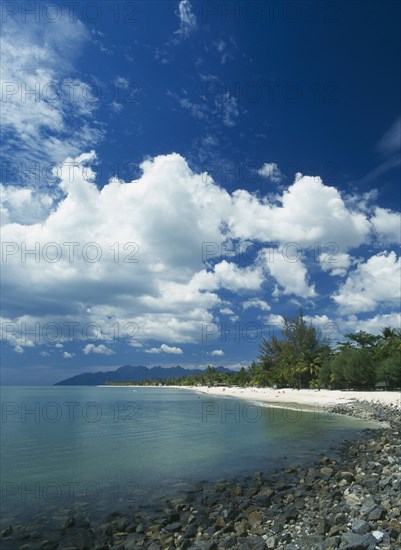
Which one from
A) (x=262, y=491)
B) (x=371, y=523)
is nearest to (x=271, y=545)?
(x=371, y=523)

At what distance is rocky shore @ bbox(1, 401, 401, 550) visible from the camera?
417 inches

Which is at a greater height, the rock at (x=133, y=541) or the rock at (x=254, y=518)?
the rock at (x=254, y=518)

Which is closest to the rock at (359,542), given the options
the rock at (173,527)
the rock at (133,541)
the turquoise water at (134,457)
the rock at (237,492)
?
the rock at (173,527)

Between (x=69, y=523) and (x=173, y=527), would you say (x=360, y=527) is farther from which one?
(x=69, y=523)

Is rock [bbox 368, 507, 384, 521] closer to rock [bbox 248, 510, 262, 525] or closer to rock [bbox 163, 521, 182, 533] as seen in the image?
rock [bbox 248, 510, 262, 525]

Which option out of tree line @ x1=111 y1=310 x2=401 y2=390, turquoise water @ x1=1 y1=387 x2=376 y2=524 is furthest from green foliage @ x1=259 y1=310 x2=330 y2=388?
turquoise water @ x1=1 y1=387 x2=376 y2=524

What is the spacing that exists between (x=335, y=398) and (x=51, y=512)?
201 feet


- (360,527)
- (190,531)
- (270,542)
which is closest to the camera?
(360,527)

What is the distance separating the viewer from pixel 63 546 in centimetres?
1241

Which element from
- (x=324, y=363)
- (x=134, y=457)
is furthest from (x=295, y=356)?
(x=134, y=457)

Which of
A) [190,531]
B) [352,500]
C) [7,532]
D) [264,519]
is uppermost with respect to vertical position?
[352,500]

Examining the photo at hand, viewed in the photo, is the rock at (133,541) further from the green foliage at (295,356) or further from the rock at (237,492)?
the green foliage at (295,356)

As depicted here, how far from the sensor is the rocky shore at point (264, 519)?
10602 mm

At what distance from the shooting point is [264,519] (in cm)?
1318
